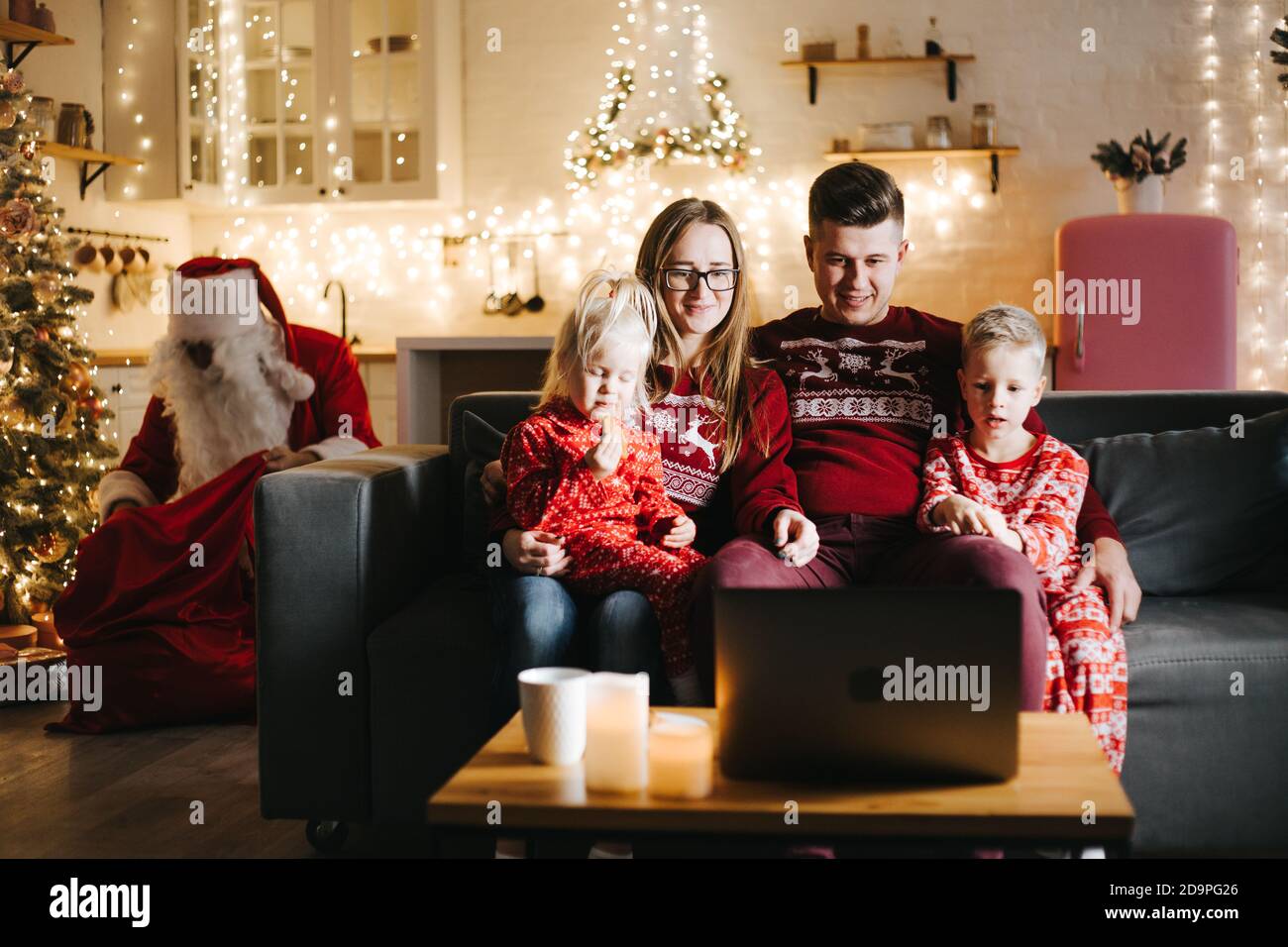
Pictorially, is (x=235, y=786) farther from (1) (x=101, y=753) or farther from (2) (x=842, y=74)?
(2) (x=842, y=74)

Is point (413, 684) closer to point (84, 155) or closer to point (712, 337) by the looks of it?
point (712, 337)

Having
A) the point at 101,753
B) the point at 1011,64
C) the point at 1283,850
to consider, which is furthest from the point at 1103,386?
the point at 101,753

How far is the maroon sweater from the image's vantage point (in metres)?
2.11

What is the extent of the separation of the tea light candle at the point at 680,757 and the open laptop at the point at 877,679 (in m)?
0.07

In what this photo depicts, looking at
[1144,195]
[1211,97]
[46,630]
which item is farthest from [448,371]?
[1211,97]

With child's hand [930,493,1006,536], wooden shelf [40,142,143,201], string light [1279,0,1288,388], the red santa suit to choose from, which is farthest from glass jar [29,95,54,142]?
string light [1279,0,1288,388]

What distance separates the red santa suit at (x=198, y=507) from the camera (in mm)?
2854

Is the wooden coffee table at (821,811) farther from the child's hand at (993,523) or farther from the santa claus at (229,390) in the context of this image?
the santa claus at (229,390)

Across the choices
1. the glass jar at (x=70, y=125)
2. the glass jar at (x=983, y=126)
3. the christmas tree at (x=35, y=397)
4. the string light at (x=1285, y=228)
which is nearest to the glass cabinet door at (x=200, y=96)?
the glass jar at (x=70, y=125)

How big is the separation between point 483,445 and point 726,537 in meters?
0.55

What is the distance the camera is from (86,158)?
15.3 ft

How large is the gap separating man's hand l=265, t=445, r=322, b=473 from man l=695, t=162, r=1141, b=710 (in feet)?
3.88

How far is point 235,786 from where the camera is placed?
97.2 inches
